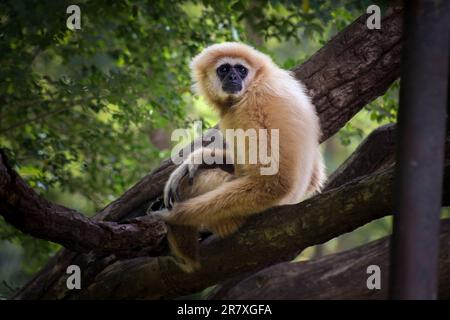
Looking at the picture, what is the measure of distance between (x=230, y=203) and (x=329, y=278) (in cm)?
189

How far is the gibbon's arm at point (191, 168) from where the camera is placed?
5128 mm

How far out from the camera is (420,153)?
2408mm

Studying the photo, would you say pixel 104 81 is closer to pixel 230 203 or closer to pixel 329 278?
pixel 230 203

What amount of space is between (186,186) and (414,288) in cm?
303

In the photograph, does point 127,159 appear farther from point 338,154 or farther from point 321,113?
point 338,154

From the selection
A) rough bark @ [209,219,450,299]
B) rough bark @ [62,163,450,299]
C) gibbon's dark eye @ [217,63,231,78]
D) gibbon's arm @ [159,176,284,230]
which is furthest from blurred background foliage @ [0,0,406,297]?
gibbon's arm @ [159,176,284,230]

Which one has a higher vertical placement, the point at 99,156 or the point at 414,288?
the point at 99,156

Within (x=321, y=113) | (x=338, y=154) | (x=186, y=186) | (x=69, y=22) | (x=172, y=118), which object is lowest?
(x=186, y=186)

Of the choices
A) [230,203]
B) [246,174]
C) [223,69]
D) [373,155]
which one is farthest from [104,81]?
[373,155]

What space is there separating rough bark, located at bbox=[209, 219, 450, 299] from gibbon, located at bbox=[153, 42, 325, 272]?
3.28ft

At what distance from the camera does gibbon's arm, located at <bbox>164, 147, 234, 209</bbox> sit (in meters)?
5.13

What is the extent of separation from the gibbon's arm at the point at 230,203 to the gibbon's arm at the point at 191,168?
1.10ft
